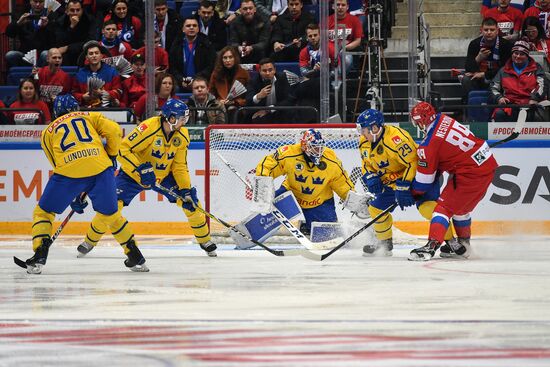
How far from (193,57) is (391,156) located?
337 cm

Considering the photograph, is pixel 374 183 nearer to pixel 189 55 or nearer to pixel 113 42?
pixel 189 55

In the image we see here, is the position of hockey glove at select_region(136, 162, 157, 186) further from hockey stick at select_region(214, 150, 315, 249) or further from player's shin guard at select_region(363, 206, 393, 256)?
player's shin guard at select_region(363, 206, 393, 256)

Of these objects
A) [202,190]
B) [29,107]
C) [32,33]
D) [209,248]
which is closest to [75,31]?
[32,33]

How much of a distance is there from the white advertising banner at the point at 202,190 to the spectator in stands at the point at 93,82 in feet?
2.47

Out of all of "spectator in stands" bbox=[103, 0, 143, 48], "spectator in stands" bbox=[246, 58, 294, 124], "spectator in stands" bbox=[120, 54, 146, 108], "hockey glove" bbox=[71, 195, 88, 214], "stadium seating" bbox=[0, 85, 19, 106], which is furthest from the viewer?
"stadium seating" bbox=[0, 85, 19, 106]

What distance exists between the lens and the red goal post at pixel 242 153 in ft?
35.8

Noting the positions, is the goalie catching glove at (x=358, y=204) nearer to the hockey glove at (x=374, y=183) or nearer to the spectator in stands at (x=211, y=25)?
the hockey glove at (x=374, y=183)

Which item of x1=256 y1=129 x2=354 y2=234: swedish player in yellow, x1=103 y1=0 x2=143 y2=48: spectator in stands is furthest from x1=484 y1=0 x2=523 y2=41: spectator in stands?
x1=103 y1=0 x2=143 y2=48: spectator in stands

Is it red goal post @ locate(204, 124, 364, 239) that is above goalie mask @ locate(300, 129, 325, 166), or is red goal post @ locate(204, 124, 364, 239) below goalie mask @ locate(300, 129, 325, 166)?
below

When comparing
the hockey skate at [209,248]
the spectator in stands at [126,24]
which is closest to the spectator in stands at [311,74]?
the spectator in stands at [126,24]

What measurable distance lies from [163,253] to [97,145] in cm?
198

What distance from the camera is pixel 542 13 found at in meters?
12.0

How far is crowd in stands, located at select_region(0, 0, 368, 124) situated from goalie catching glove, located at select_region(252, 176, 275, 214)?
187 centimetres

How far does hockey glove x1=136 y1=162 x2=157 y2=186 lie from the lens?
29.6ft
